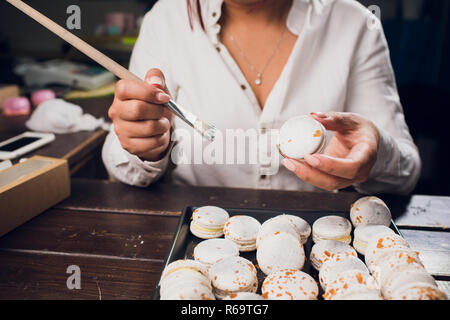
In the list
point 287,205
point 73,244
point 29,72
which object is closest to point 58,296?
point 73,244

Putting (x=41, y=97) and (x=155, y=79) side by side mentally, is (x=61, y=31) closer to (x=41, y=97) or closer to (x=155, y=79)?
(x=155, y=79)

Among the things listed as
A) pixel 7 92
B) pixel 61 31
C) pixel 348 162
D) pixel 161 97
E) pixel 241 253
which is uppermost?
pixel 61 31

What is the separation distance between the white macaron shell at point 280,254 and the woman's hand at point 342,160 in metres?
0.13

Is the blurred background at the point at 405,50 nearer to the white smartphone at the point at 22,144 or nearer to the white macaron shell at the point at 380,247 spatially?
the white smartphone at the point at 22,144

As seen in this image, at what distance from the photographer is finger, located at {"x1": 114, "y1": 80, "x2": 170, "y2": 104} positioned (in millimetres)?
748

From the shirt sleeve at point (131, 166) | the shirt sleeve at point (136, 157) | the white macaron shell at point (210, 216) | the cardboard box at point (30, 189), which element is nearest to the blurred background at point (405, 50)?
the shirt sleeve at point (136, 157)

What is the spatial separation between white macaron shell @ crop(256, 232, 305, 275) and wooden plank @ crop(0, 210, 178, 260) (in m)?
0.22

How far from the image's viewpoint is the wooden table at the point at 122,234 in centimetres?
67

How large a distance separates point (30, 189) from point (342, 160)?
73 cm

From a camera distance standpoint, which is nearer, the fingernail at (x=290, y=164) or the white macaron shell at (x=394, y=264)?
the white macaron shell at (x=394, y=264)

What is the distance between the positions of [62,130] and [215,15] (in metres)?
0.78

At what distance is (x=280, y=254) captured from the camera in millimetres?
678

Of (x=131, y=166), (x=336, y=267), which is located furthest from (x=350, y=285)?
(x=131, y=166)

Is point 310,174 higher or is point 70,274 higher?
point 310,174
